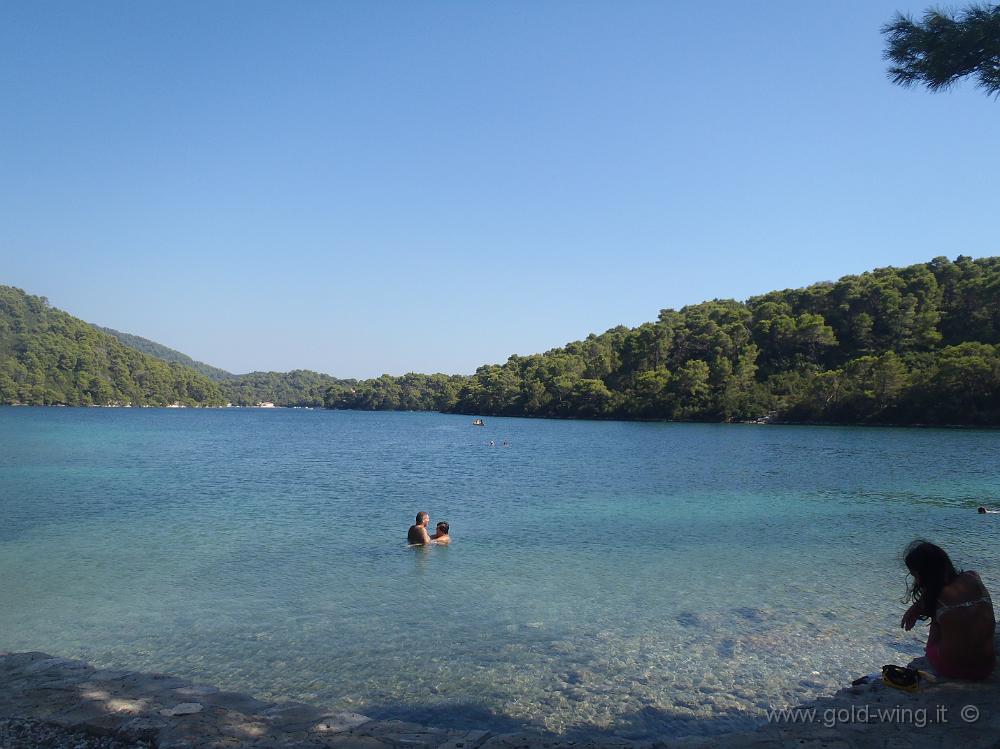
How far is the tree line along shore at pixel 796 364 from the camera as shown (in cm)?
8062

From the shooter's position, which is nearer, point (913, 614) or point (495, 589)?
point (913, 614)

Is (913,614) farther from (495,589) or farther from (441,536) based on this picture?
(441,536)

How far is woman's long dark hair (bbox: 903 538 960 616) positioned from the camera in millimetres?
6086

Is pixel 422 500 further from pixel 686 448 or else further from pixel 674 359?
pixel 674 359

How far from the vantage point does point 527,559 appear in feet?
51.3

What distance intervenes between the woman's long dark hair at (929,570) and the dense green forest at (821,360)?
84763 mm

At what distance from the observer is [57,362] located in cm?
17512

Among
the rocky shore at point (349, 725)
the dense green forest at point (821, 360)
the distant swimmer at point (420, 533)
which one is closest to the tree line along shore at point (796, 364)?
the dense green forest at point (821, 360)

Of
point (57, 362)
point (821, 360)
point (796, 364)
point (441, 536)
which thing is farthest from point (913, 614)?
point (57, 362)

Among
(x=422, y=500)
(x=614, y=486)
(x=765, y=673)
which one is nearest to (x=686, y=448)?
(x=614, y=486)

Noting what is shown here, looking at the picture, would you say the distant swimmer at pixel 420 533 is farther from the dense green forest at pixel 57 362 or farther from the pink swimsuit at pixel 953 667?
the dense green forest at pixel 57 362

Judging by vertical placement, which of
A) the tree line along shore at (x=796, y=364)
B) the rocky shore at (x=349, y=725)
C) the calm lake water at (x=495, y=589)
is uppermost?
the tree line along shore at (x=796, y=364)

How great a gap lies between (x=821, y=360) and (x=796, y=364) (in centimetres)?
426

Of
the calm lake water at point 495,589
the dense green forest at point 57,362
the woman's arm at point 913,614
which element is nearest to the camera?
the woman's arm at point 913,614
